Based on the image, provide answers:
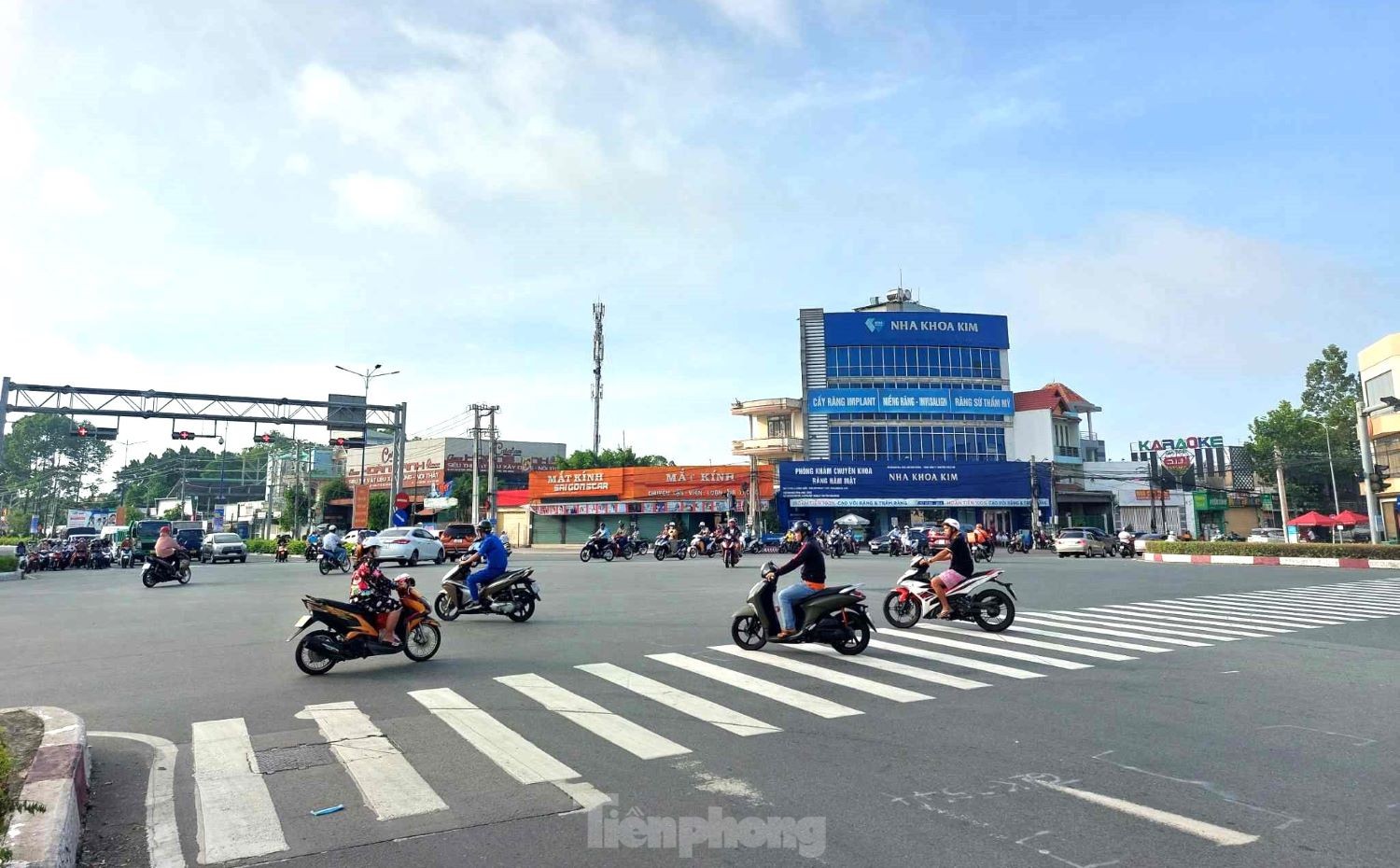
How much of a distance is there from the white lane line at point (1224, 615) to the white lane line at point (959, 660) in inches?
209

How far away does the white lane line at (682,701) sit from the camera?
6259 mm

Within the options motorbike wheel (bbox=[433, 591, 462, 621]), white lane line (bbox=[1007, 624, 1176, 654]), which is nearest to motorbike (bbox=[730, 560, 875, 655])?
white lane line (bbox=[1007, 624, 1176, 654])

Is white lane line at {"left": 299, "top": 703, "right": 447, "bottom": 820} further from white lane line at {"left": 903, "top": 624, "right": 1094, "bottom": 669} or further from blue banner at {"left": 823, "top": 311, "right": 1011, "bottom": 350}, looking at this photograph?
blue banner at {"left": 823, "top": 311, "right": 1011, "bottom": 350}

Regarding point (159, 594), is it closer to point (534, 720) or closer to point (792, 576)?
point (792, 576)

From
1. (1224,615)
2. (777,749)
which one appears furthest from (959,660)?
(1224,615)

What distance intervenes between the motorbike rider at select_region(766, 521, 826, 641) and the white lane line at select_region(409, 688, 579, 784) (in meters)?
3.81

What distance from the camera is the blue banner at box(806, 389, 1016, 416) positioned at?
60750 mm

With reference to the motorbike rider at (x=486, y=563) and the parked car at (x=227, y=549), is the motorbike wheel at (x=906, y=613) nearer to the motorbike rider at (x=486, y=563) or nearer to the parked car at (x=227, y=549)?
the motorbike rider at (x=486, y=563)

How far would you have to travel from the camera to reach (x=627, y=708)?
6.82m

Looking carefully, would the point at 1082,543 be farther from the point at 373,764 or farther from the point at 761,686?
the point at 373,764

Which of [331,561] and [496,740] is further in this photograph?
[331,561]

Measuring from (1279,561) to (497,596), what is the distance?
27.3 meters

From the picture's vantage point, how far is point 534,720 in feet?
21.1

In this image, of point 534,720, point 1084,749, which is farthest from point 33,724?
point 1084,749
